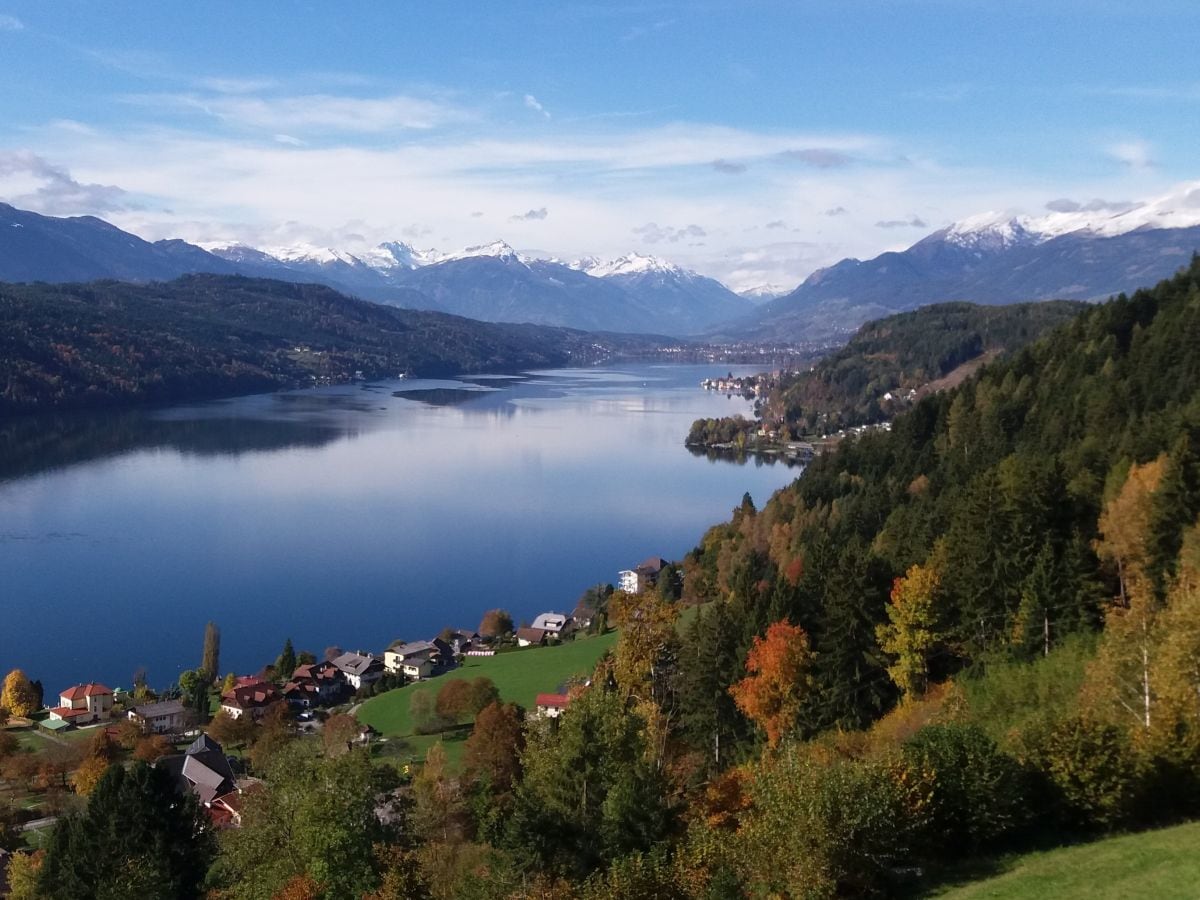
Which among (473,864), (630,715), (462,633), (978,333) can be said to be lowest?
(462,633)

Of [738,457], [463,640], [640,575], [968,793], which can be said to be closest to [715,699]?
[968,793]

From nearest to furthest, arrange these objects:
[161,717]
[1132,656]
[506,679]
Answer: [1132,656], [161,717], [506,679]

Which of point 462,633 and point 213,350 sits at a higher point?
point 213,350

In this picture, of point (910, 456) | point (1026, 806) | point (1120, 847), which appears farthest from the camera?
point (910, 456)

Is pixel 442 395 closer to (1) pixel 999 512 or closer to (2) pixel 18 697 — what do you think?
(2) pixel 18 697

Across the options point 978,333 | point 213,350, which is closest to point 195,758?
point 978,333

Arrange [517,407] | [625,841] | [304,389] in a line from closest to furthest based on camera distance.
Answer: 1. [625,841]
2. [517,407]
3. [304,389]

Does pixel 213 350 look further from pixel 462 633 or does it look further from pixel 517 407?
pixel 462 633
